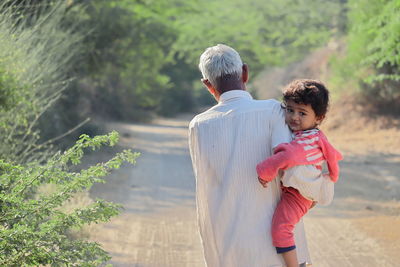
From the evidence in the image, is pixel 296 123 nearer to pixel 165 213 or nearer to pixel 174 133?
pixel 165 213

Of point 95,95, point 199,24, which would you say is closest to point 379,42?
point 95,95

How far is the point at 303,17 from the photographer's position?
32.7 m

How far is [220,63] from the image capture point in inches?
133

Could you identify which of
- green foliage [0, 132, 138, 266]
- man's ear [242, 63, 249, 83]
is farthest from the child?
green foliage [0, 132, 138, 266]

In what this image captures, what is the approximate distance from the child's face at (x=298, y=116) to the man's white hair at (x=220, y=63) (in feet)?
1.00

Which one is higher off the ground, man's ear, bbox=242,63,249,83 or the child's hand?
man's ear, bbox=242,63,249,83

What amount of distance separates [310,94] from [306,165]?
14.3 inches

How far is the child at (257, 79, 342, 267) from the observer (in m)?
3.27

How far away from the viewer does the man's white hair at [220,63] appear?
11.1 ft

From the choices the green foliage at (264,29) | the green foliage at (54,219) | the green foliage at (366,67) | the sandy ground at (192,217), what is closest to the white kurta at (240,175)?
the green foliage at (54,219)

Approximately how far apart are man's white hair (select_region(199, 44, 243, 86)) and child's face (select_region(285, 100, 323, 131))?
1.00 ft

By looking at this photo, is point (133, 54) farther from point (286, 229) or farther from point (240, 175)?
point (286, 229)

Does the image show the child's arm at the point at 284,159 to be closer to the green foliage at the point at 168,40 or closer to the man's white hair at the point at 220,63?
the man's white hair at the point at 220,63

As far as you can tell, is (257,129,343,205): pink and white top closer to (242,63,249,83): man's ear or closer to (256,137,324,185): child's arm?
(256,137,324,185): child's arm
